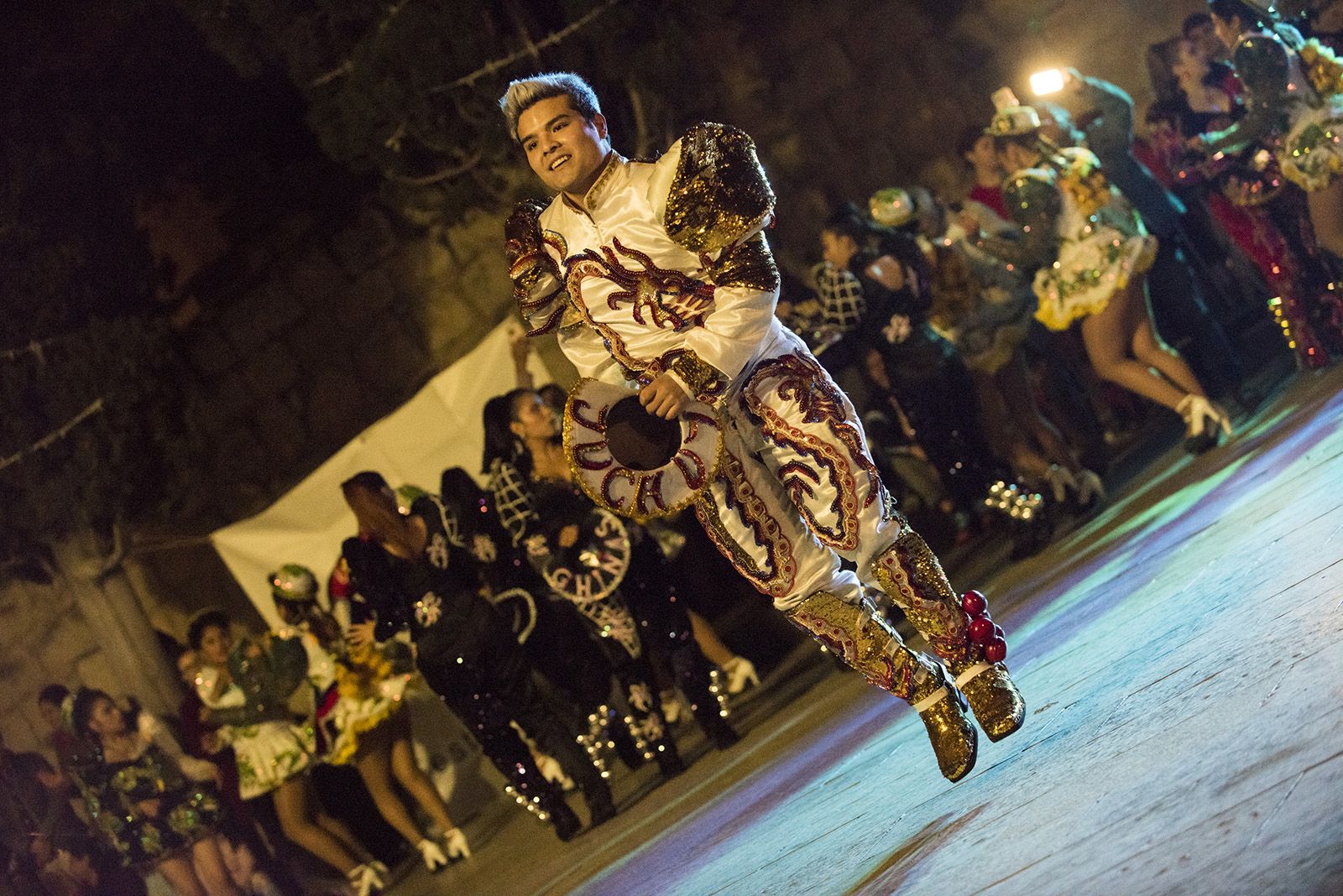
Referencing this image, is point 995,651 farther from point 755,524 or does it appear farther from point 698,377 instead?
point 698,377

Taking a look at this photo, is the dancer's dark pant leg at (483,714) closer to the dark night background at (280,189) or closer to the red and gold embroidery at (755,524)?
the red and gold embroidery at (755,524)

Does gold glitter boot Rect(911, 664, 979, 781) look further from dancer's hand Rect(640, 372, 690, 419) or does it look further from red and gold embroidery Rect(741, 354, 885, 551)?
dancer's hand Rect(640, 372, 690, 419)

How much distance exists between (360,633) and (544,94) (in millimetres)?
3608

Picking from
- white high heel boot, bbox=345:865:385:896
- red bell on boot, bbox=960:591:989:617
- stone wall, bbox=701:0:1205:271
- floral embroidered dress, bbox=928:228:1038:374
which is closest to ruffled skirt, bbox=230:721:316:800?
white high heel boot, bbox=345:865:385:896

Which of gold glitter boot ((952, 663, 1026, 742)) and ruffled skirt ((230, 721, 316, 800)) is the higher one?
ruffled skirt ((230, 721, 316, 800))

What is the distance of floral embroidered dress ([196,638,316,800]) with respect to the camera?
23.5ft

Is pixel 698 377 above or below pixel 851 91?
below

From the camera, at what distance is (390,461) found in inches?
A: 314

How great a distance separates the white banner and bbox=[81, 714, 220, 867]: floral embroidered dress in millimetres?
1104

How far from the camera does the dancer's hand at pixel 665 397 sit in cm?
306

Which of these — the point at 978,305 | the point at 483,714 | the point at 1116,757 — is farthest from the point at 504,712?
the point at 1116,757

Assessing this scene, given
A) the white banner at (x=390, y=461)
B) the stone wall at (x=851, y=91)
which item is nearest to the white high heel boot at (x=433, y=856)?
the white banner at (x=390, y=461)

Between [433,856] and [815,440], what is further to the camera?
[433,856]

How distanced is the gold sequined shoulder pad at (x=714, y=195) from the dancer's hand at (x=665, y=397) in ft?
0.98
